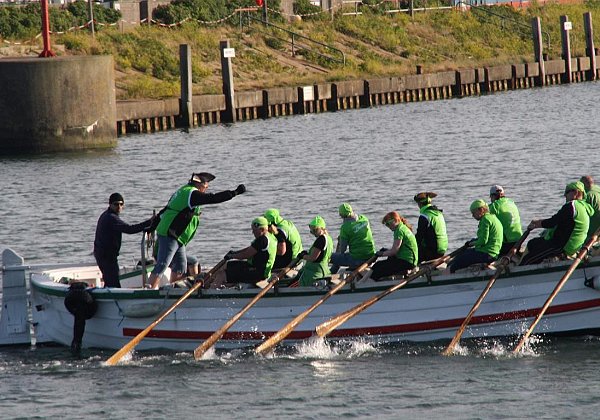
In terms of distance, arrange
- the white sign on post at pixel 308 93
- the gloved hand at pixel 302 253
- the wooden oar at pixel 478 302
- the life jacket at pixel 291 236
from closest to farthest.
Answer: the wooden oar at pixel 478 302 < the gloved hand at pixel 302 253 < the life jacket at pixel 291 236 < the white sign on post at pixel 308 93

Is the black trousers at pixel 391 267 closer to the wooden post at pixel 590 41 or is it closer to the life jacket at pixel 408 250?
the life jacket at pixel 408 250

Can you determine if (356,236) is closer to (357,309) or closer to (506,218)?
(357,309)

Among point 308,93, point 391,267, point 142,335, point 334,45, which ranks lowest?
point 142,335

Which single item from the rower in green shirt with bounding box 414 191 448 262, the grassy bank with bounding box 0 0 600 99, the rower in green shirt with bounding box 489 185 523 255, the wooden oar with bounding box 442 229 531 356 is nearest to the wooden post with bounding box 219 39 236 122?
the grassy bank with bounding box 0 0 600 99

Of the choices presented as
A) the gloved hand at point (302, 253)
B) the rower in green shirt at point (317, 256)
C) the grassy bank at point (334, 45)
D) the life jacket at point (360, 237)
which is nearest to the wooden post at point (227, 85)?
the grassy bank at point (334, 45)

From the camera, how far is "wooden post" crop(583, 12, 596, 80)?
231ft

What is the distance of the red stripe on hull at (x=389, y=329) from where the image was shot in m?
19.2

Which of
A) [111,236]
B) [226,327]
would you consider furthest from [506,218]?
[111,236]

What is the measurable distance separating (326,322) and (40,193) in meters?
20.4

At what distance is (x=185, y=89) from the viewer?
2063 inches

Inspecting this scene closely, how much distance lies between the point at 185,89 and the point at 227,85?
2.87 meters

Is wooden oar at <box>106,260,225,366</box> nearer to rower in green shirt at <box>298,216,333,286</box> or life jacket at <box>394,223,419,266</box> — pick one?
rower in green shirt at <box>298,216,333,286</box>

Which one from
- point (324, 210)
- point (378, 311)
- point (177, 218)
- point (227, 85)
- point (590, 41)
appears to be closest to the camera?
point (378, 311)

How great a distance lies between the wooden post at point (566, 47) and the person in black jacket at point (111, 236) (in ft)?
169
